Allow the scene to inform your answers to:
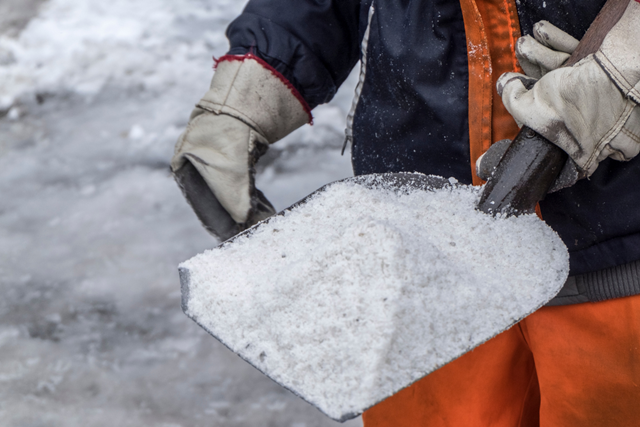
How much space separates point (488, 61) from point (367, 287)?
0.46m

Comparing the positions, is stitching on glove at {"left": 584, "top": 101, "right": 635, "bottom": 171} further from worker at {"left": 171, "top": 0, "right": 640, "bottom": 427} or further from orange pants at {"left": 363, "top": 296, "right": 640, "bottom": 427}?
orange pants at {"left": 363, "top": 296, "right": 640, "bottom": 427}

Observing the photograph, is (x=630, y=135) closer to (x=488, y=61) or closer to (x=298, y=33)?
(x=488, y=61)

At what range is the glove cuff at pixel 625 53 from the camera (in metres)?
0.71

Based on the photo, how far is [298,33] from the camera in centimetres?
118

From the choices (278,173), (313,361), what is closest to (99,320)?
(278,173)

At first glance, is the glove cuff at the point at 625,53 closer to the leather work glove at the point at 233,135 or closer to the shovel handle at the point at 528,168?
the shovel handle at the point at 528,168

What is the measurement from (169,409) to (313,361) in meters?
1.04

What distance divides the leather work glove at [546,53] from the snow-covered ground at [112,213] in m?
1.05

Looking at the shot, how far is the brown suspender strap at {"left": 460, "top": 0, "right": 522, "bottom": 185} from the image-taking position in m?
0.87

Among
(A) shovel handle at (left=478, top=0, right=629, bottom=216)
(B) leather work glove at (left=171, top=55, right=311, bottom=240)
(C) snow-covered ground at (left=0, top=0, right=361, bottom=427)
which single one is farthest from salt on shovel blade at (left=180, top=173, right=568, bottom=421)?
(C) snow-covered ground at (left=0, top=0, right=361, bottom=427)

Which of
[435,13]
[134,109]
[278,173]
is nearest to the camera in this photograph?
[435,13]

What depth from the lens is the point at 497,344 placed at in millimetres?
1024

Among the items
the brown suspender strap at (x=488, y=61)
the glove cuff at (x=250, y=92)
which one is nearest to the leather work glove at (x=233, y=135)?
the glove cuff at (x=250, y=92)

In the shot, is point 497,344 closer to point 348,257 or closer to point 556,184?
point 556,184
